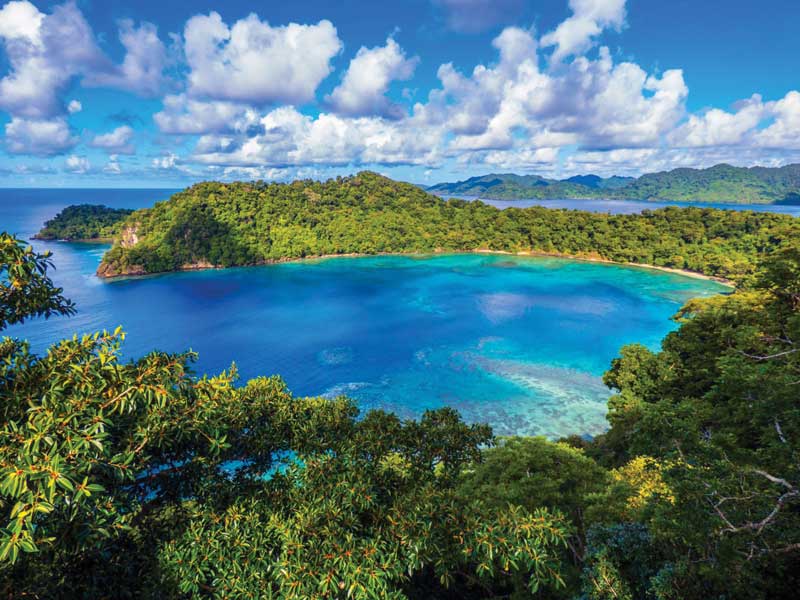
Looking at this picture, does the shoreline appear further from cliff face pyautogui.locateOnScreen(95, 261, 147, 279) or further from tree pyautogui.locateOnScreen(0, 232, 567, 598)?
tree pyautogui.locateOnScreen(0, 232, 567, 598)

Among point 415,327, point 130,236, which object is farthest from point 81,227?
point 415,327

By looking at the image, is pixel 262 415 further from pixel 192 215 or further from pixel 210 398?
pixel 192 215

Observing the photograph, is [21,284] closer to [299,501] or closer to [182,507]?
[182,507]

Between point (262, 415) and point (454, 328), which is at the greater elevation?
point (262, 415)

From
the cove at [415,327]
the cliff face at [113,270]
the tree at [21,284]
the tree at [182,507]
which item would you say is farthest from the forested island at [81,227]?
the tree at [182,507]

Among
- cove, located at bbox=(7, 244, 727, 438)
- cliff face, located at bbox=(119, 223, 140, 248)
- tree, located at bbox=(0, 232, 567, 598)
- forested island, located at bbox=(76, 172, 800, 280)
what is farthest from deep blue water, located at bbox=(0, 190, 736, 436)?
tree, located at bbox=(0, 232, 567, 598)

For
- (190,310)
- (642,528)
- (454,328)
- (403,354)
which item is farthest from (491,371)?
(190,310)
